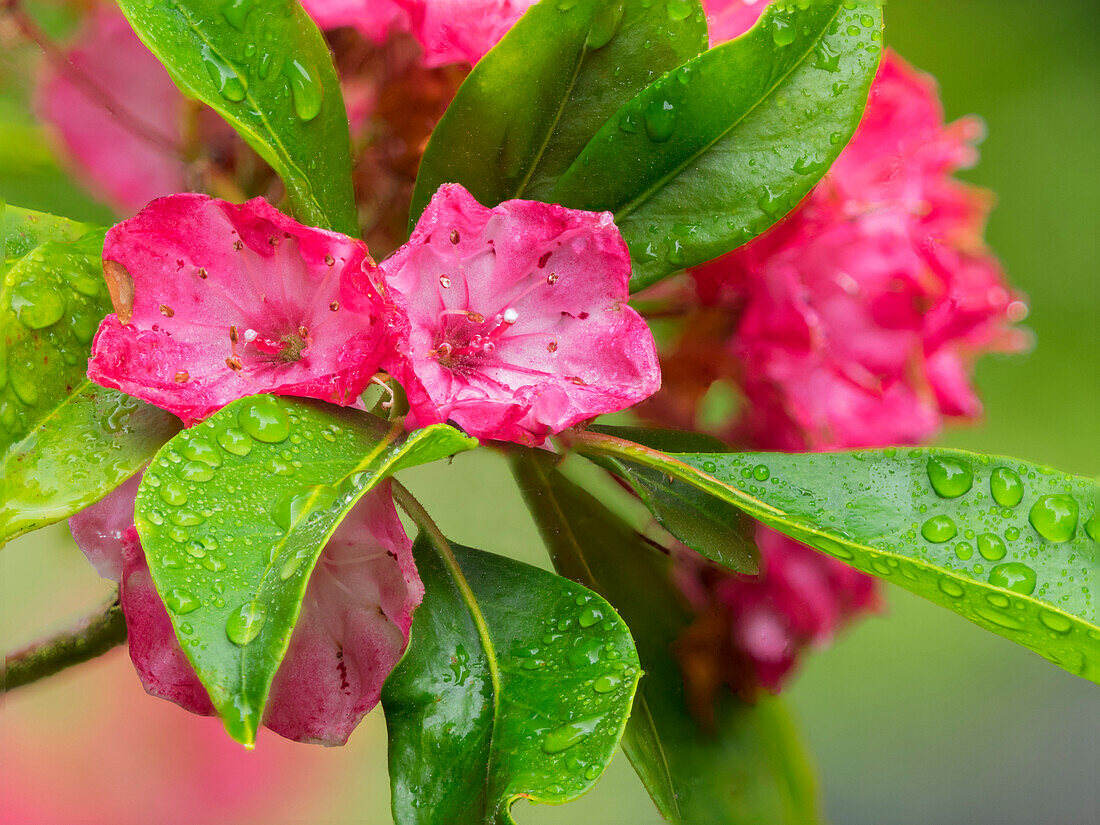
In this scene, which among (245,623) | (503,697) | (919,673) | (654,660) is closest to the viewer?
(245,623)

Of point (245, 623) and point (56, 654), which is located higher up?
point (245, 623)

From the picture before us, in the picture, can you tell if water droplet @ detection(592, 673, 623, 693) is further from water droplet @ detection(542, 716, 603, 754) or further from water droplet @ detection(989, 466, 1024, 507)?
water droplet @ detection(989, 466, 1024, 507)

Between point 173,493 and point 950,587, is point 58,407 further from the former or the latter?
point 950,587

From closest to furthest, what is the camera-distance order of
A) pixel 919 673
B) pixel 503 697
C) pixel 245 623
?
pixel 245 623
pixel 503 697
pixel 919 673

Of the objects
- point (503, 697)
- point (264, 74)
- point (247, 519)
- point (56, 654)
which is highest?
point (264, 74)

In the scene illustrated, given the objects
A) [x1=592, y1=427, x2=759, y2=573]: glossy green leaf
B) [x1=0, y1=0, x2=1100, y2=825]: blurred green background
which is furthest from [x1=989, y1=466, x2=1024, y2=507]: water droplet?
[x1=0, y1=0, x2=1100, y2=825]: blurred green background

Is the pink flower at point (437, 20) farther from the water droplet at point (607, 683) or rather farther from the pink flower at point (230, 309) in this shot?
the water droplet at point (607, 683)

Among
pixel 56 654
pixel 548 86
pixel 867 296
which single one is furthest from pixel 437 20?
pixel 56 654
